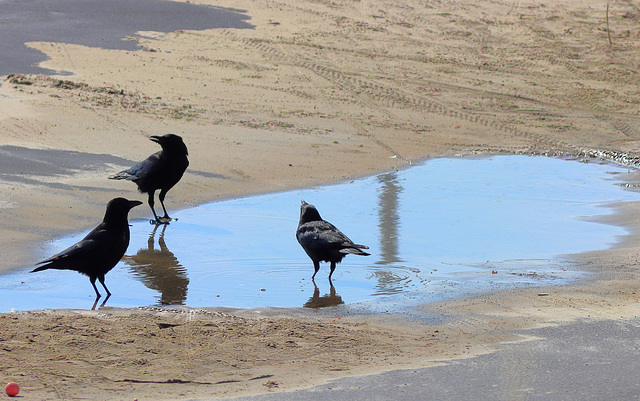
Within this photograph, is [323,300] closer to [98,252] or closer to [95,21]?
[98,252]

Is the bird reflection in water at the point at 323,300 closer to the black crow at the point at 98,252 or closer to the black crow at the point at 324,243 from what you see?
the black crow at the point at 324,243

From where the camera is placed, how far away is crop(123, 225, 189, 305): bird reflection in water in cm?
743

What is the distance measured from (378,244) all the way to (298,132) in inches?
239

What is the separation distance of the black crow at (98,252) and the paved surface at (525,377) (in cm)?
292

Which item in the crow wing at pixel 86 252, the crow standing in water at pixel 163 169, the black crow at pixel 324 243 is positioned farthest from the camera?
the crow standing in water at pixel 163 169

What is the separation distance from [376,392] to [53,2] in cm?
2207

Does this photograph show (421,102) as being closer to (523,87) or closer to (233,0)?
(523,87)

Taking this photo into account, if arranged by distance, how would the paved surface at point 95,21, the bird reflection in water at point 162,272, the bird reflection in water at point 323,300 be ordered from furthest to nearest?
1. the paved surface at point 95,21
2. the bird reflection in water at point 162,272
3. the bird reflection in water at point 323,300

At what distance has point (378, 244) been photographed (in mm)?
9273

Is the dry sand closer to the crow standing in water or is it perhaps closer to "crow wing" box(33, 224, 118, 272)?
the crow standing in water

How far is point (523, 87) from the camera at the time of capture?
18328 millimetres

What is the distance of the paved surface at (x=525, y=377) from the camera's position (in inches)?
192

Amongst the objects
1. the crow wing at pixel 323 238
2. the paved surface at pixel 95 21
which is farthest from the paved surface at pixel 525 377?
the paved surface at pixel 95 21

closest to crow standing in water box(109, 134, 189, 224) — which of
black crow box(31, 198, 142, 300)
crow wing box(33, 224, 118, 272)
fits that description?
black crow box(31, 198, 142, 300)
